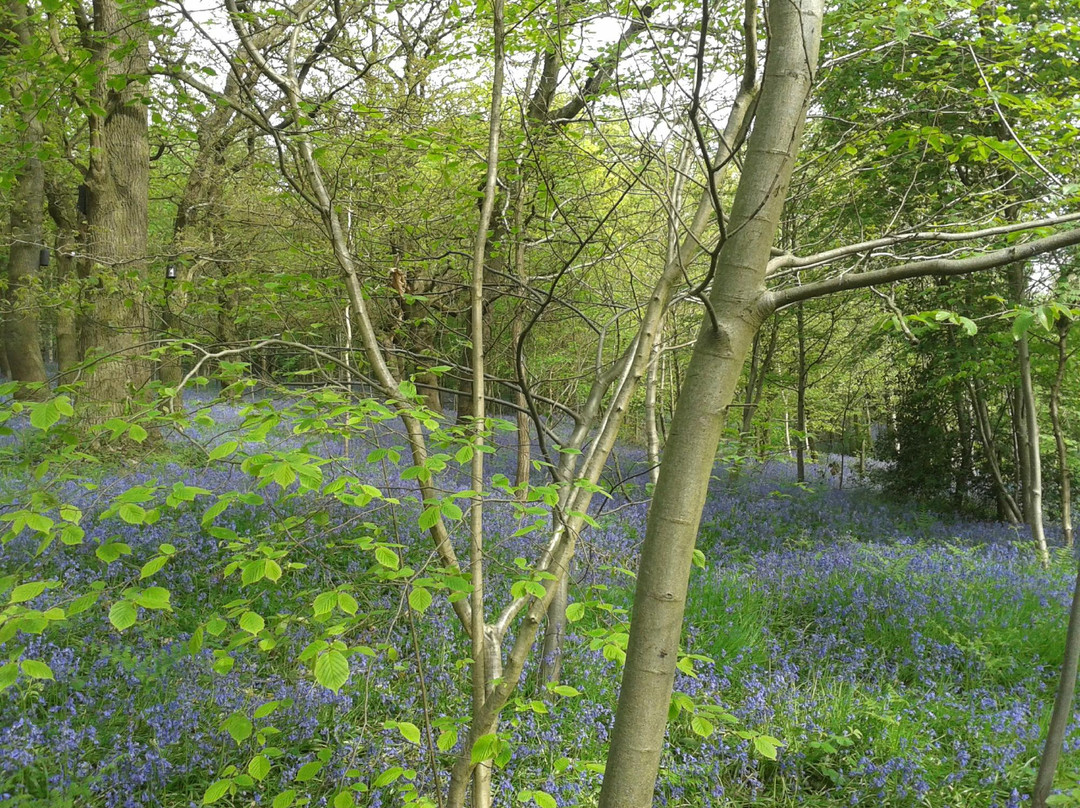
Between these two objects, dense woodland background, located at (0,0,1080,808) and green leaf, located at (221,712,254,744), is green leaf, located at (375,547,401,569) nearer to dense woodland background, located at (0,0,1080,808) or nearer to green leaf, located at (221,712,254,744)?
dense woodland background, located at (0,0,1080,808)

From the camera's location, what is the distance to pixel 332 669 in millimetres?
1652

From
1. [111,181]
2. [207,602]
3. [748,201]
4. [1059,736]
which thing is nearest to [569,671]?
[207,602]

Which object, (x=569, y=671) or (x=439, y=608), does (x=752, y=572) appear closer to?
(x=569, y=671)

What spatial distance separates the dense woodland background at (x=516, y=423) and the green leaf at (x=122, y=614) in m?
0.02

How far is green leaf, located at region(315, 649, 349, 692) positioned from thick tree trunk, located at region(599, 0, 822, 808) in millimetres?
661

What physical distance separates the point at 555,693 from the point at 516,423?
7.96ft

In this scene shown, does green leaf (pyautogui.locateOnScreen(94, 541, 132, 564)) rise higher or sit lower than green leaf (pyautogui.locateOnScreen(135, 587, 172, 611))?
higher

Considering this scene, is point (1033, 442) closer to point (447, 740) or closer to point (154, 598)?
point (447, 740)

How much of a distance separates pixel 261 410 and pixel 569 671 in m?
3.17

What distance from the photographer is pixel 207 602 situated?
16.3 feet

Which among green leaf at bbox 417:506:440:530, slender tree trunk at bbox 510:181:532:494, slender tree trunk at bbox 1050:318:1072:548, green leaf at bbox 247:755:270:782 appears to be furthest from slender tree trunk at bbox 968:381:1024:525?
green leaf at bbox 247:755:270:782

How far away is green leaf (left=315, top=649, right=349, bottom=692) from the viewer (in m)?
1.59

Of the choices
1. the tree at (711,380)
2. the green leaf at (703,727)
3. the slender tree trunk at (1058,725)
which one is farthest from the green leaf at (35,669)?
the slender tree trunk at (1058,725)

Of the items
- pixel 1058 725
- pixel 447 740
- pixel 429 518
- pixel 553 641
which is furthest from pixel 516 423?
pixel 1058 725
